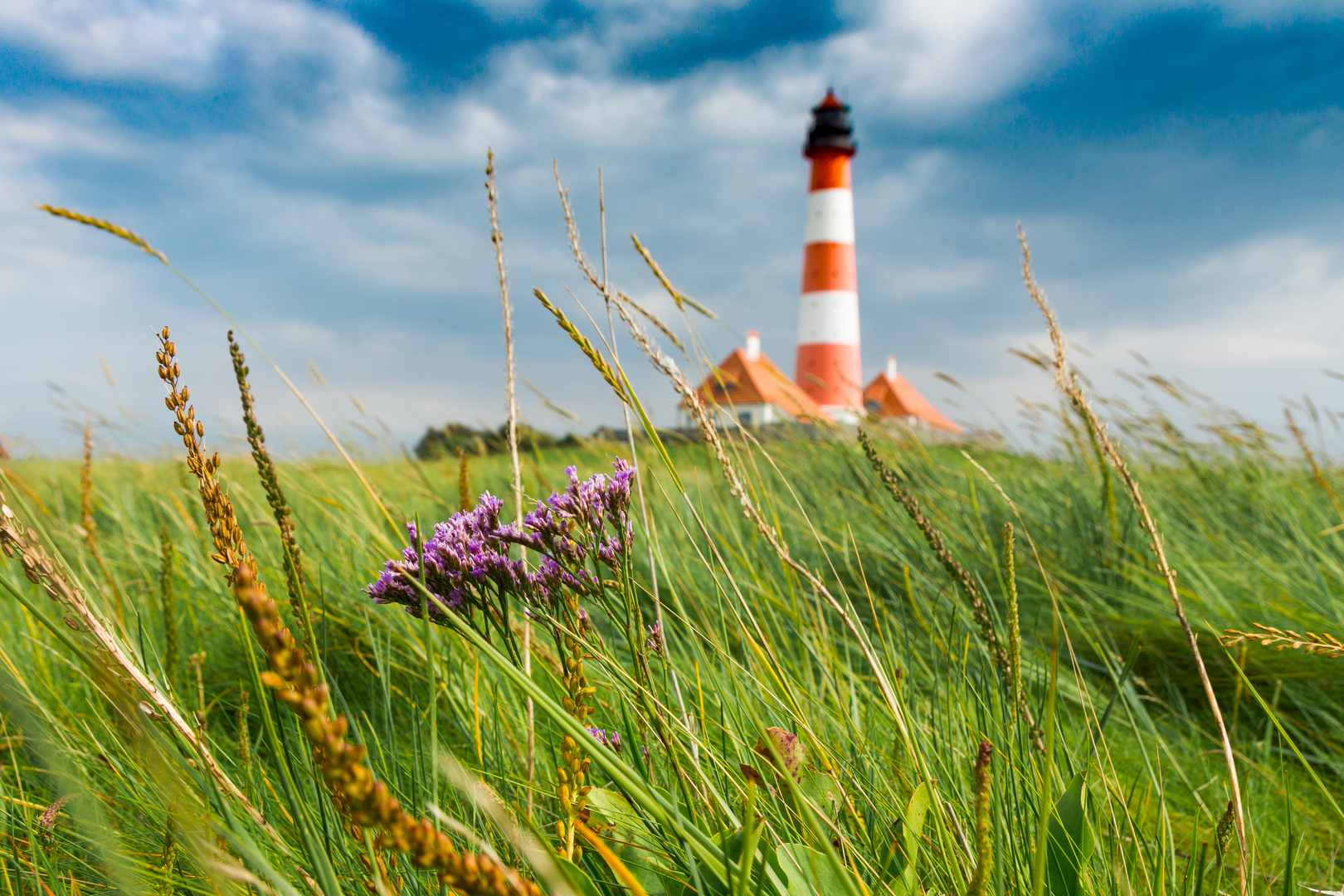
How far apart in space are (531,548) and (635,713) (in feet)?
0.80

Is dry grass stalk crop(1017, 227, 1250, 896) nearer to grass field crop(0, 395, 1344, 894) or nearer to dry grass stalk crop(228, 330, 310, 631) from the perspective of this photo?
grass field crop(0, 395, 1344, 894)

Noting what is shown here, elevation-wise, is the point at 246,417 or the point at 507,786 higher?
the point at 246,417

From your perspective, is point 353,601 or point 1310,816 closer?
point 1310,816

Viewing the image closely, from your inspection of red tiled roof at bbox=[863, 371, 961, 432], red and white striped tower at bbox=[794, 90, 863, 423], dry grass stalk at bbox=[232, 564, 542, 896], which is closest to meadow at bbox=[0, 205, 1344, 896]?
dry grass stalk at bbox=[232, 564, 542, 896]

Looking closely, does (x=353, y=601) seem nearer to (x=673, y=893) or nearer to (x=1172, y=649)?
(x=673, y=893)

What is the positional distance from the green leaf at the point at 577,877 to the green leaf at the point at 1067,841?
0.59 m

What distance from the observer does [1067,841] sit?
954mm

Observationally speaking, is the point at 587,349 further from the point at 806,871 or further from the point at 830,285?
the point at 830,285

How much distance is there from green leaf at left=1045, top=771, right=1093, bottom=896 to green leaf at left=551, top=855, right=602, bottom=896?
0.59 metres

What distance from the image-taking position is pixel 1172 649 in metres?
2.50

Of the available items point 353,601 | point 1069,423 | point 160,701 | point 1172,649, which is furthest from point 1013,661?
point 1069,423

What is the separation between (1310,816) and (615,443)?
3056 mm

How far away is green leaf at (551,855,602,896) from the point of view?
60 cm

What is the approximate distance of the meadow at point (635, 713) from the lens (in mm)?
632
